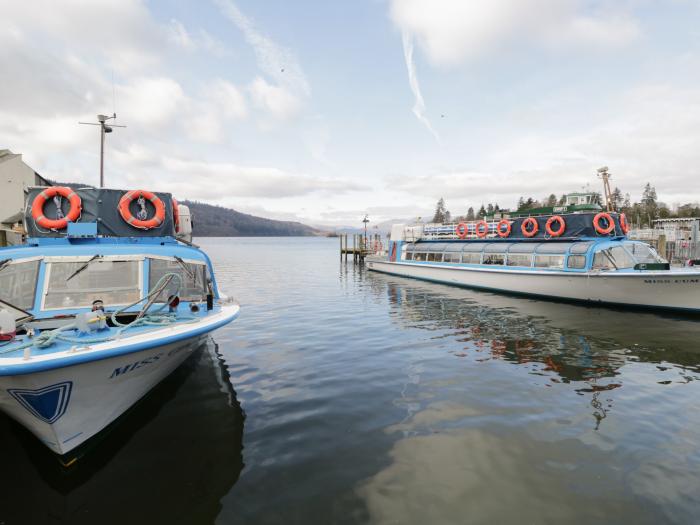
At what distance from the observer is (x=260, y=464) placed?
20.1ft

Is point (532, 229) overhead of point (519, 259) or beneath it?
overhead

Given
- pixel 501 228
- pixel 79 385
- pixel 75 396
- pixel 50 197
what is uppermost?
pixel 501 228

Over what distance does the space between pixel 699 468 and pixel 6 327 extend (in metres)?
11.4

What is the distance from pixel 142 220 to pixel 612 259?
873 inches

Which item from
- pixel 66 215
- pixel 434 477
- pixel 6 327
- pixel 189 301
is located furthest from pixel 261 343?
pixel 434 477

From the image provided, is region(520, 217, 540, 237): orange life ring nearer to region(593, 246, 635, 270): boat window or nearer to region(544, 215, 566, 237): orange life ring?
region(544, 215, 566, 237): orange life ring

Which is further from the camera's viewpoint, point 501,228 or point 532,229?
point 501,228

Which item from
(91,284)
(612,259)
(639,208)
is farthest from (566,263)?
(639,208)

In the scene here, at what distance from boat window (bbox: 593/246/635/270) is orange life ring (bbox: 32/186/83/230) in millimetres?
22910

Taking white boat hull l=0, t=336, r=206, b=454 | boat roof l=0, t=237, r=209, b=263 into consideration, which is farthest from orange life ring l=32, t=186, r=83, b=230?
white boat hull l=0, t=336, r=206, b=454

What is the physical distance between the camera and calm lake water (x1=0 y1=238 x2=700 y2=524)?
5.17 metres

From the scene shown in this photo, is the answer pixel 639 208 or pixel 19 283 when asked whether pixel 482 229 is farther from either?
pixel 639 208

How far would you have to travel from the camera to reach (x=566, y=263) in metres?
21.1

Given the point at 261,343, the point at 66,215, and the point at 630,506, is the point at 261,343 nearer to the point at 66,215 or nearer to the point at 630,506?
the point at 66,215
